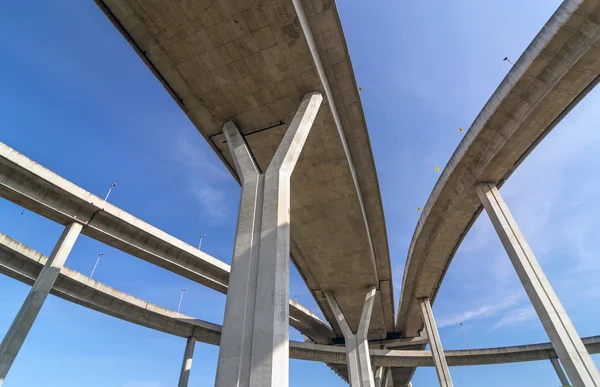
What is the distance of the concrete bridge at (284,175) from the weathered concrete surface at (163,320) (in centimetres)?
17

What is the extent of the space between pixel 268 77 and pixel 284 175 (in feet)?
14.8

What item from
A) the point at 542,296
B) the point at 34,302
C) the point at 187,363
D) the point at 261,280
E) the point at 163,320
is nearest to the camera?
the point at 261,280

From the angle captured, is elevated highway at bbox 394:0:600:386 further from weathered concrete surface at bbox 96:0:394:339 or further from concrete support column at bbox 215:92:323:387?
concrete support column at bbox 215:92:323:387

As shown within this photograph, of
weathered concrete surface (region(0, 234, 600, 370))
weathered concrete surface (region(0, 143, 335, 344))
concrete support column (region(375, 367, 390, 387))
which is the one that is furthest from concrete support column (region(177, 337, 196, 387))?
concrete support column (region(375, 367, 390, 387))

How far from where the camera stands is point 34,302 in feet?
59.0

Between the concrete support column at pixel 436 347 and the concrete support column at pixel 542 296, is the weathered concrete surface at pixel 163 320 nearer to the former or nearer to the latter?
the concrete support column at pixel 436 347

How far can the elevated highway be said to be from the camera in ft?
43.1

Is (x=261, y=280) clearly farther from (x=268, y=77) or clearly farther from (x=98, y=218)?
(x=98, y=218)

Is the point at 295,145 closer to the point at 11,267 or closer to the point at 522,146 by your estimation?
the point at 522,146

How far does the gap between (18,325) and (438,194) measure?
2584 centimetres

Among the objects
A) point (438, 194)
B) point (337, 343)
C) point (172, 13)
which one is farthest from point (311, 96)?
point (337, 343)

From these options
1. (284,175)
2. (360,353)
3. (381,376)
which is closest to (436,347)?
(360,353)

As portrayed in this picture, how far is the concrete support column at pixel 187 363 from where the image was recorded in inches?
1152

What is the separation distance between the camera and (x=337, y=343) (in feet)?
139
